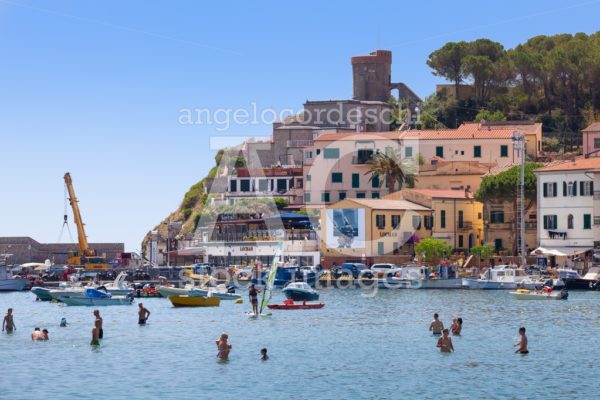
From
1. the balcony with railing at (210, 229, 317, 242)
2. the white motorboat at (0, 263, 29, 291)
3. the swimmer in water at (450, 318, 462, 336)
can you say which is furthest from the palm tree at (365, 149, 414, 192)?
the swimmer in water at (450, 318, 462, 336)

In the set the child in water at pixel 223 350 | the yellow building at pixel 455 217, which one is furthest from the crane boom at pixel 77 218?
the child in water at pixel 223 350

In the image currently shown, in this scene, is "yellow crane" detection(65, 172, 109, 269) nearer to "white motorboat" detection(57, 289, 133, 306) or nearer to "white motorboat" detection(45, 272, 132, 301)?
"white motorboat" detection(45, 272, 132, 301)

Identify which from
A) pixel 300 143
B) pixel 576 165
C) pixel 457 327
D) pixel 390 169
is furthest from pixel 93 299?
pixel 300 143

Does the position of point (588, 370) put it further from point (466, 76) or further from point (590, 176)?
point (466, 76)

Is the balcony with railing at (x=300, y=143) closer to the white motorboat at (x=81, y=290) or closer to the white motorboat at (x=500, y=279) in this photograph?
the white motorboat at (x=81, y=290)

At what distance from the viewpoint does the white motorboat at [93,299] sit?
331 ft

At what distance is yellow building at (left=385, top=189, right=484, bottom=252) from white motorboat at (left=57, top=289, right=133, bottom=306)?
1553 inches

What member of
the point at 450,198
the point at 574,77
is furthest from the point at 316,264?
the point at 574,77

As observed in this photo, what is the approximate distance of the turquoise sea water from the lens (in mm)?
51562

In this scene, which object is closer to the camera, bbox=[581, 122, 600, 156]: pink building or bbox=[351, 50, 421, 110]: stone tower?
bbox=[581, 122, 600, 156]: pink building

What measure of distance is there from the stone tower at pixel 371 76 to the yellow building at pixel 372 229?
1921 inches

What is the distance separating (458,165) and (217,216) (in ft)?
107

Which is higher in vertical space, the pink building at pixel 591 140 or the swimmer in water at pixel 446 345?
the pink building at pixel 591 140

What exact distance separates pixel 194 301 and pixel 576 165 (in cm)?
4037
